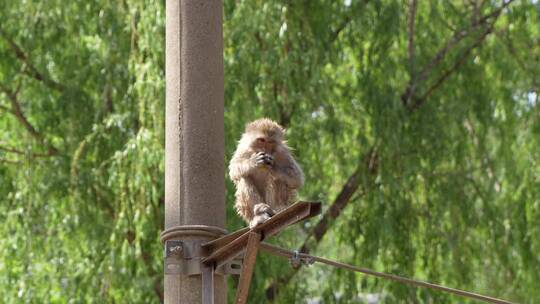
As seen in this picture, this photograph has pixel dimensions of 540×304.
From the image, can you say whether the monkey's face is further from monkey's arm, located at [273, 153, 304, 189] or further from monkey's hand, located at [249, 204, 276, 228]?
monkey's hand, located at [249, 204, 276, 228]

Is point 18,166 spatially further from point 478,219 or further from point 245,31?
point 478,219

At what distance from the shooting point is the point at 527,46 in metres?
11.7

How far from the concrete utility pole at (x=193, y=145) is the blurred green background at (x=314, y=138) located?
4216 mm

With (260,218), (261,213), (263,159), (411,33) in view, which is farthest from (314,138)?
(260,218)

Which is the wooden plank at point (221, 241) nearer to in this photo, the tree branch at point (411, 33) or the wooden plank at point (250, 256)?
the wooden plank at point (250, 256)

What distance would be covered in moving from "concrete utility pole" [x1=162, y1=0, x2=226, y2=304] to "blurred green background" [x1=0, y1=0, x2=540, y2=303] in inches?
166

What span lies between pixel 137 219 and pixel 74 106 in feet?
6.23

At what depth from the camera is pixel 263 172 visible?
6.22 meters

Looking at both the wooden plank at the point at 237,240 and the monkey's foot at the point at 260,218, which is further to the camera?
the monkey's foot at the point at 260,218

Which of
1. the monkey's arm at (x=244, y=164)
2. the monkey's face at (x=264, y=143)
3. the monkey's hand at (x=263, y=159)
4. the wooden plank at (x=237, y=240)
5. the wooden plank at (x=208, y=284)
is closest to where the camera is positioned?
the wooden plank at (x=237, y=240)

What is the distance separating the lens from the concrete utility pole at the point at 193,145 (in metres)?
4.98

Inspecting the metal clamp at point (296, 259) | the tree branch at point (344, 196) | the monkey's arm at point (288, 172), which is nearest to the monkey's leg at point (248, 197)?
the monkey's arm at point (288, 172)

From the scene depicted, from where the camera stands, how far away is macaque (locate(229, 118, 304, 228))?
6.15 meters

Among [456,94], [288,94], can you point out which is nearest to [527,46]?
[456,94]
